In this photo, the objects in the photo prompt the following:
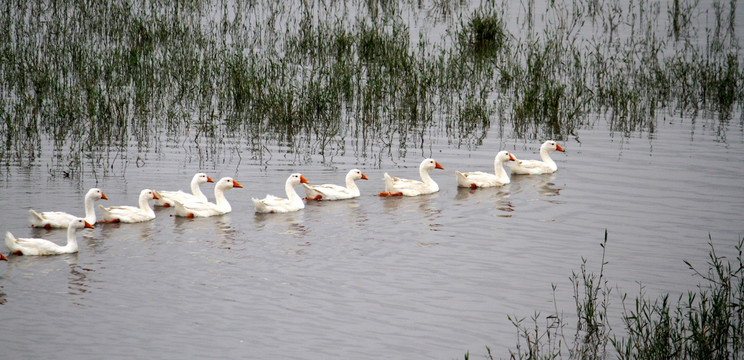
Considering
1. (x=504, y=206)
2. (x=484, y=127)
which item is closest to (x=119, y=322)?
(x=504, y=206)

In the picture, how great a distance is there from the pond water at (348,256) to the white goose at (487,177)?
0.23 m

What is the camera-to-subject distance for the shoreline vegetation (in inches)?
682

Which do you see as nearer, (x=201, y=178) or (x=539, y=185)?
(x=201, y=178)

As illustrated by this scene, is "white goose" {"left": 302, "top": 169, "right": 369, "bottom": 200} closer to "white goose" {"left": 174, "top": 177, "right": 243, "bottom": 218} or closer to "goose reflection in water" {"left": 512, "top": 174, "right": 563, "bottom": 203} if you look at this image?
"white goose" {"left": 174, "top": 177, "right": 243, "bottom": 218}

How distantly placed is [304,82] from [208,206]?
7.77 metres

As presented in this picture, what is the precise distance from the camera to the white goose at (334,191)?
45.2 feet

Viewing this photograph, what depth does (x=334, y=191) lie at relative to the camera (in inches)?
543

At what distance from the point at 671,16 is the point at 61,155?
2225cm

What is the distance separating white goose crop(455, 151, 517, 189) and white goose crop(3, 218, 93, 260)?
626 centimetres

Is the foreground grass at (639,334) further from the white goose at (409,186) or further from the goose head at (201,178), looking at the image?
the goose head at (201,178)

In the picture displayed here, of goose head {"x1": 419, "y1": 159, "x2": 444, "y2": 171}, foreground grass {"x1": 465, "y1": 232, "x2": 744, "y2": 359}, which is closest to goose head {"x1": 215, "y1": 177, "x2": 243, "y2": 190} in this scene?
goose head {"x1": 419, "y1": 159, "x2": 444, "y2": 171}

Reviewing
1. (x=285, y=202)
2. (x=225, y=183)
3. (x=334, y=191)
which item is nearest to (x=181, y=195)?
(x=225, y=183)

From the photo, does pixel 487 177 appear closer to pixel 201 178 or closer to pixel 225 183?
pixel 225 183

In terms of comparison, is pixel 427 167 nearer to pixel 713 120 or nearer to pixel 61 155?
pixel 61 155
